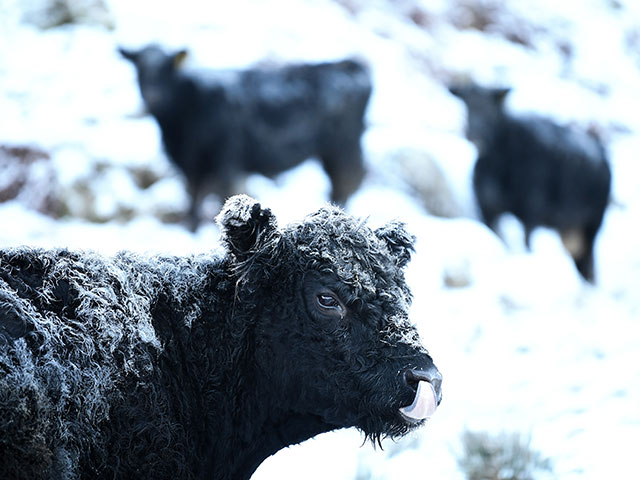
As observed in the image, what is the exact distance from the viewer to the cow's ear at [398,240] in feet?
10.3

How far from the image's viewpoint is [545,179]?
39.3 feet

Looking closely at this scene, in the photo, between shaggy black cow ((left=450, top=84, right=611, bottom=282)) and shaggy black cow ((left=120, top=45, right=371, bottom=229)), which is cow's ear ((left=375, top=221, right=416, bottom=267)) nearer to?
shaggy black cow ((left=120, top=45, right=371, bottom=229))

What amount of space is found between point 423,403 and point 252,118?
923 centimetres

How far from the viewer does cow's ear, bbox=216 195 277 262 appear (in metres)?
2.77

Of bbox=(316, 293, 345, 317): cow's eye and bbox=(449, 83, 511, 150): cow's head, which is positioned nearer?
bbox=(316, 293, 345, 317): cow's eye

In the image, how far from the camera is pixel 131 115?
42.4 ft

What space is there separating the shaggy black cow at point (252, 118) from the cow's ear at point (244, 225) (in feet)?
24.9

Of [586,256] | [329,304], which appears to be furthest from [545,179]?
[329,304]

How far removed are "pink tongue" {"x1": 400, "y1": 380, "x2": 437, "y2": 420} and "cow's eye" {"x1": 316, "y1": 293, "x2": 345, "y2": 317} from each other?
0.39 m

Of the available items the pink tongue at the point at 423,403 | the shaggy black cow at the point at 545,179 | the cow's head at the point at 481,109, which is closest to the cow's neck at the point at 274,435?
the pink tongue at the point at 423,403

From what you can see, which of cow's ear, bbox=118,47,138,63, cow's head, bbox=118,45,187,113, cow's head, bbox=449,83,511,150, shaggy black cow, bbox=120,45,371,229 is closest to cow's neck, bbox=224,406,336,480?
shaggy black cow, bbox=120,45,371,229

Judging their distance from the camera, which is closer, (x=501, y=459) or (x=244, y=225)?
(x=244, y=225)

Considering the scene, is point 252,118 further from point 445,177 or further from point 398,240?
point 398,240

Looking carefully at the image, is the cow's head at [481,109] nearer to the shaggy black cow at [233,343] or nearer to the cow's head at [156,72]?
the cow's head at [156,72]
